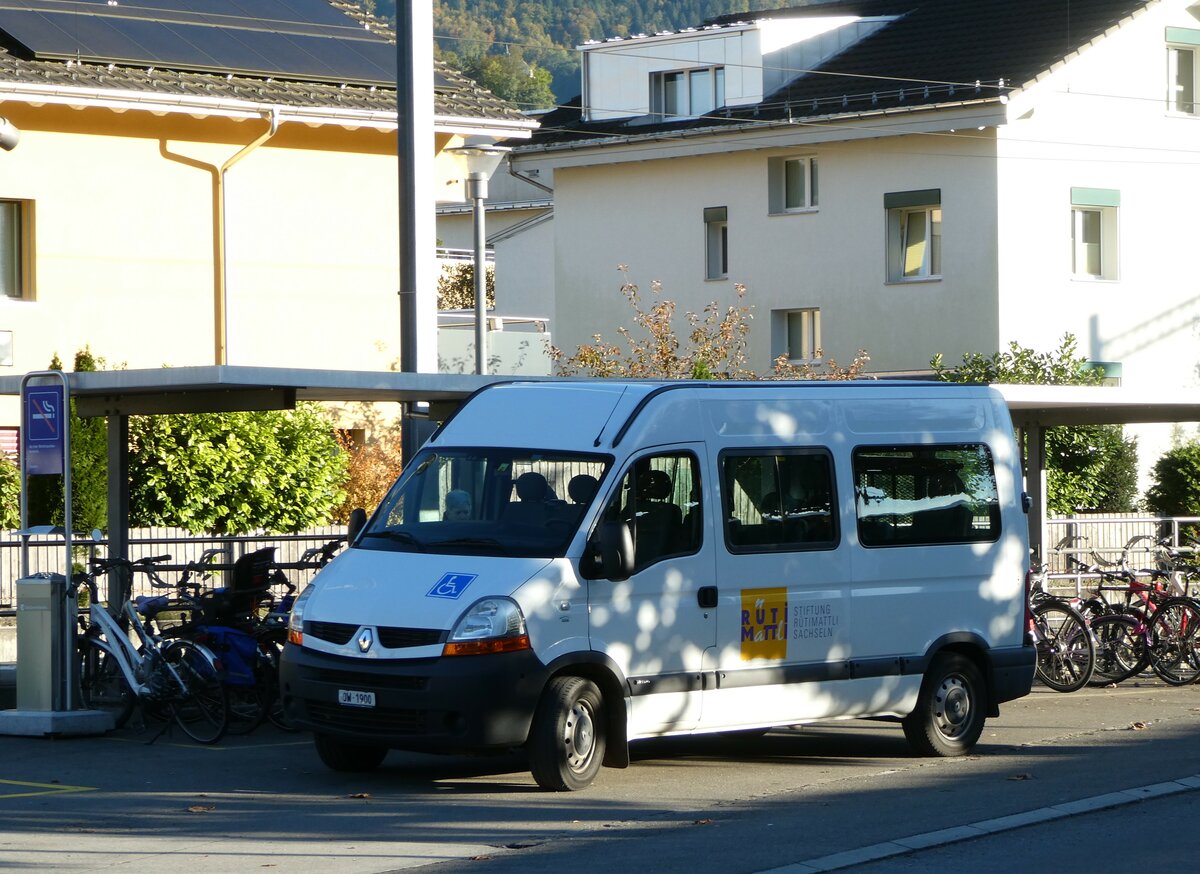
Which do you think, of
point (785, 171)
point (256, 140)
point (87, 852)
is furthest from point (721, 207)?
point (87, 852)

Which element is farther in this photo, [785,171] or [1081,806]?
[785,171]

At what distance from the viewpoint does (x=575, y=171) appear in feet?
151

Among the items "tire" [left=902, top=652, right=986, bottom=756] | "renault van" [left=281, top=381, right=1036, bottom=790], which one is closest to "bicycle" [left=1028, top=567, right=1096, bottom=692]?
"renault van" [left=281, top=381, right=1036, bottom=790]

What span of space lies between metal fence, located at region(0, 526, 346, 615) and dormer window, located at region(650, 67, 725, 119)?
25.3 metres

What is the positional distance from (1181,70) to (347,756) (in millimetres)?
33926

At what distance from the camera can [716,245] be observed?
143 ft

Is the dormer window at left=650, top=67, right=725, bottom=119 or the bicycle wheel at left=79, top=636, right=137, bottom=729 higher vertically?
the dormer window at left=650, top=67, right=725, bottom=119

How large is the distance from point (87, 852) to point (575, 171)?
36.7m

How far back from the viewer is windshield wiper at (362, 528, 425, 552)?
12277mm

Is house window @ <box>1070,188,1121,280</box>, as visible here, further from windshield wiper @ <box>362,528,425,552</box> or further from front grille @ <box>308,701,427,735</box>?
front grille @ <box>308,701,427,735</box>

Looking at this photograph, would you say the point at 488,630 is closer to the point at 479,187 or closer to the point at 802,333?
the point at 479,187

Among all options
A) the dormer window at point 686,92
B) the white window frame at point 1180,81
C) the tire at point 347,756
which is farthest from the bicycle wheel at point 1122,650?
the dormer window at point 686,92

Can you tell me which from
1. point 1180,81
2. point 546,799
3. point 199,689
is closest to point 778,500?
point 546,799

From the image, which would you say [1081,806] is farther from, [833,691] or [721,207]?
[721,207]
